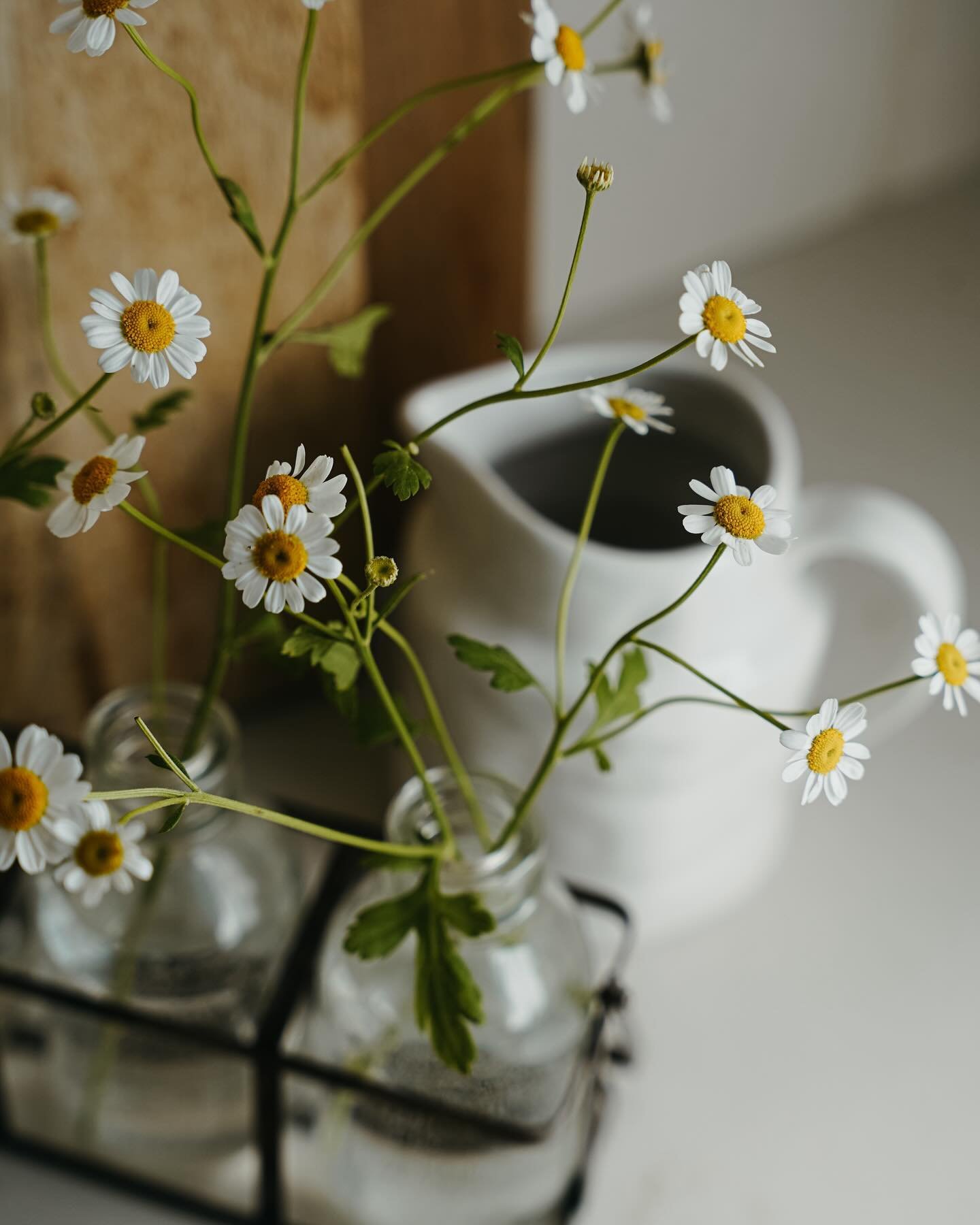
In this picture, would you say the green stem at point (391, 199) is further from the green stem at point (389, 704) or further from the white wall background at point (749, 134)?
the white wall background at point (749, 134)

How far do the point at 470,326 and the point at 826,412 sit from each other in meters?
0.26

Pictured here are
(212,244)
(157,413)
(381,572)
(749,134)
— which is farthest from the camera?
(749,134)

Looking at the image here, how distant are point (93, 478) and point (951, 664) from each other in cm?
18

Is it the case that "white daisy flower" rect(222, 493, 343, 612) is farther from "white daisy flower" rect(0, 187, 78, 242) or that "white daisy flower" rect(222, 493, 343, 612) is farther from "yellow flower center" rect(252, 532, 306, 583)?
"white daisy flower" rect(0, 187, 78, 242)

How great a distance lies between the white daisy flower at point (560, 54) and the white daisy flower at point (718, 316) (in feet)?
0.18

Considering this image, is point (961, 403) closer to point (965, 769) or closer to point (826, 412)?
point (826, 412)

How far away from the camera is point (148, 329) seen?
9.8 inches

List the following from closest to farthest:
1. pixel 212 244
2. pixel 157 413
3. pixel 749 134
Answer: pixel 157 413
pixel 212 244
pixel 749 134

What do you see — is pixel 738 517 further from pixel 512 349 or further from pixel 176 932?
pixel 176 932

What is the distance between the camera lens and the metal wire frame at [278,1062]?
0.36 meters

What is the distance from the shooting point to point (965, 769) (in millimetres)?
573

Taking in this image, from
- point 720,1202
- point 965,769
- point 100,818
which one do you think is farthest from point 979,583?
point 100,818

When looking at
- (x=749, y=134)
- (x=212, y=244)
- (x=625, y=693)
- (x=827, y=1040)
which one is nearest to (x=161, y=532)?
(x=625, y=693)

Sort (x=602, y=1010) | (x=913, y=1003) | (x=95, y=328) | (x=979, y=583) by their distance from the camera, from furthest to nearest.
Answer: (x=979, y=583), (x=913, y=1003), (x=602, y=1010), (x=95, y=328)
